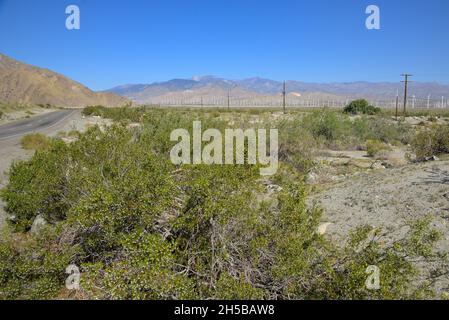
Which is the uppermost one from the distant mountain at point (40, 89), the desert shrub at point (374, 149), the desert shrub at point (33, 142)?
the distant mountain at point (40, 89)

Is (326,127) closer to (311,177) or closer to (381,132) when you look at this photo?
(381,132)

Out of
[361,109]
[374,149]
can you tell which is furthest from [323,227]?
[361,109]

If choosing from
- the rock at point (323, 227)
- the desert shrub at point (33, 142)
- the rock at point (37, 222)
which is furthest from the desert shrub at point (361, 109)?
the rock at point (37, 222)

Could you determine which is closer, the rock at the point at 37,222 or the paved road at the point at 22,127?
the rock at the point at 37,222

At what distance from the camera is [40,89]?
115m

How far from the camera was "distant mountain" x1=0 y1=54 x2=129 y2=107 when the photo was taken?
359ft

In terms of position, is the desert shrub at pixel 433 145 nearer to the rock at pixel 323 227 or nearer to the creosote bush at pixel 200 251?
the rock at pixel 323 227

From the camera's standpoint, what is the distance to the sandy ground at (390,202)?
693 centimetres

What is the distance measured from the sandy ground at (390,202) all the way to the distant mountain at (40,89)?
102 meters

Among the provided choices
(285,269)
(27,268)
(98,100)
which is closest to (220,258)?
(285,269)

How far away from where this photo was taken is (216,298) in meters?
4.17

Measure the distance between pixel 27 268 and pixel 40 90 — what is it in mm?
124338

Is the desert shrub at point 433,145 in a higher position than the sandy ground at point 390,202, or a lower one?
higher
